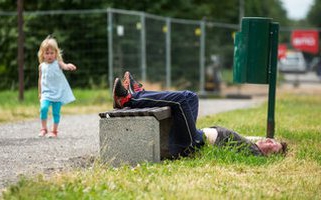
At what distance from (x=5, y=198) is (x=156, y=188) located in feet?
3.74

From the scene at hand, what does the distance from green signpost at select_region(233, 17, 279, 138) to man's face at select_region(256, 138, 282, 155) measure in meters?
0.68

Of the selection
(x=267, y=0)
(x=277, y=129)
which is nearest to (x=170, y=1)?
(x=277, y=129)

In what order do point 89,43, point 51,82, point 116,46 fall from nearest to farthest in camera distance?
1. point 51,82
2. point 116,46
3. point 89,43

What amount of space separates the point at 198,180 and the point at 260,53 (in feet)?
9.06

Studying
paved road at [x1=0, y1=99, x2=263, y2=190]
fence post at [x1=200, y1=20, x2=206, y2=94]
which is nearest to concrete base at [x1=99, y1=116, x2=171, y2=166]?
paved road at [x1=0, y1=99, x2=263, y2=190]

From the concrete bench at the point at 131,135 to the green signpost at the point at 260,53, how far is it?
1.66 meters

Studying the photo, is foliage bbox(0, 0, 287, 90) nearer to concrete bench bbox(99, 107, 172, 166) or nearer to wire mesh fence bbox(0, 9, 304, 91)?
wire mesh fence bbox(0, 9, 304, 91)

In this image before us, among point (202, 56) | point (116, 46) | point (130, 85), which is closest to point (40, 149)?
point (130, 85)

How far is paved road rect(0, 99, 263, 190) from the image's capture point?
274 inches

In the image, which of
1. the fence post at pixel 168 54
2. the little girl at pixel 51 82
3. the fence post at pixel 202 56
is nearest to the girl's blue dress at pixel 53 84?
the little girl at pixel 51 82

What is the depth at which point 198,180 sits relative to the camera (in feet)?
20.2

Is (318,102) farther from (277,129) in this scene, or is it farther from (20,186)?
(20,186)

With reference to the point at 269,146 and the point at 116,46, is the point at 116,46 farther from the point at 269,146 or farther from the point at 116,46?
the point at 269,146

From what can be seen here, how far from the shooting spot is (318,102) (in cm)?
1864
